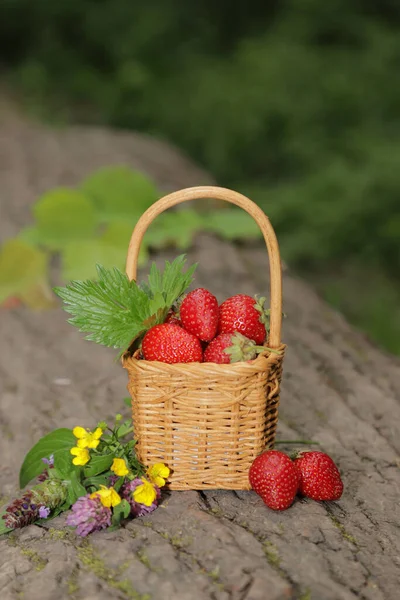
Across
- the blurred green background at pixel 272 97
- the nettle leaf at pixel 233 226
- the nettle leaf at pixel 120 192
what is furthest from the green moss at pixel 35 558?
the blurred green background at pixel 272 97

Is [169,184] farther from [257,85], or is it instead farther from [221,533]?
[221,533]

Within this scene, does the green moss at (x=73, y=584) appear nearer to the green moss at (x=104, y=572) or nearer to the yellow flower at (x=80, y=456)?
the green moss at (x=104, y=572)

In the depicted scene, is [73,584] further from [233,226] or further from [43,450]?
[233,226]

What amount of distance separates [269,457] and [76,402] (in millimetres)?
1062

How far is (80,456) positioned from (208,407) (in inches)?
12.9

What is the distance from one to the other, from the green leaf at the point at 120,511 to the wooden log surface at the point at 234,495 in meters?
0.04

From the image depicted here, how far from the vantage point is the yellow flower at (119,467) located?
70.3 inches

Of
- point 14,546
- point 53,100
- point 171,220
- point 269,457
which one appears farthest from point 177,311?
point 53,100

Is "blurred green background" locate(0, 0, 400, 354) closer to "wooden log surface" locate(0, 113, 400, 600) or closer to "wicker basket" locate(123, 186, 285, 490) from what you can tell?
"wooden log surface" locate(0, 113, 400, 600)

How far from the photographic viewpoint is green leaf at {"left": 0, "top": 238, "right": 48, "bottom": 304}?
11.9 ft

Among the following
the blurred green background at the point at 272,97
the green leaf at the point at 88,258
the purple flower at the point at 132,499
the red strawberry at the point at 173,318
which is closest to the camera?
the purple flower at the point at 132,499

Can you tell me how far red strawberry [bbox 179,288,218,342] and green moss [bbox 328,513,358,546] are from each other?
531 mm

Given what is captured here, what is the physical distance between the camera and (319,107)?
6.43 metres

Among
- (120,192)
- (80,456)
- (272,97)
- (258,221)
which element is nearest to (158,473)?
(80,456)
